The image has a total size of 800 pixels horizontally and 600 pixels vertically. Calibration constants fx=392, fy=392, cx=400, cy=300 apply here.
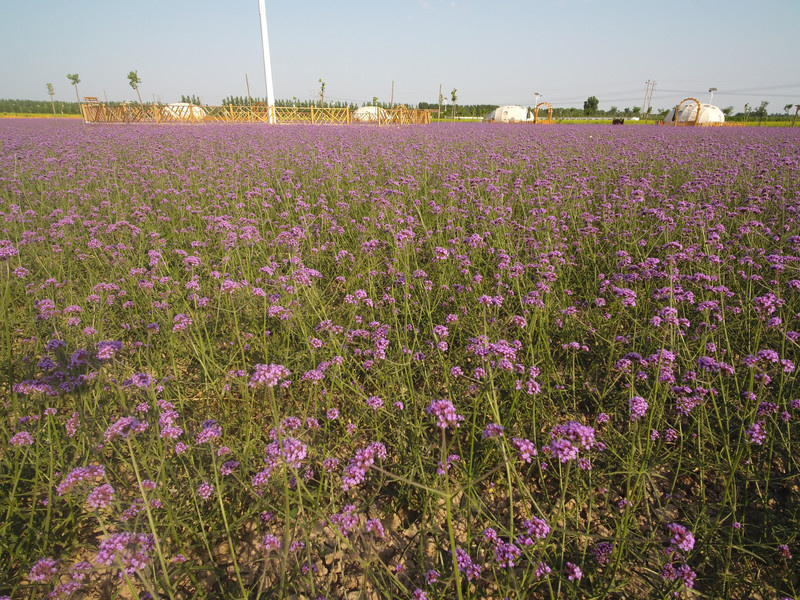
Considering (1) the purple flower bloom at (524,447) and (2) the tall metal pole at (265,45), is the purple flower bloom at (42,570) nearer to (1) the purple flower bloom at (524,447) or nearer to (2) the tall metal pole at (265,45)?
(1) the purple flower bloom at (524,447)

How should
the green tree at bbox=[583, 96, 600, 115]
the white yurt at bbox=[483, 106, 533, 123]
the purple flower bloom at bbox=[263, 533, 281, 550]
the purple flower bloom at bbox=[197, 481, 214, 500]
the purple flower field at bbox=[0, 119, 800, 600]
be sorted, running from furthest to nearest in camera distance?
the green tree at bbox=[583, 96, 600, 115] → the white yurt at bbox=[483, 106, 533, 123] → the purple flower bloom at bbox=[197, 481, 214, 500] → the purple flower field at bbox=[0, 119, 800, 600] → the purple flower bloom at bbox=[263, 533, 281, 550]

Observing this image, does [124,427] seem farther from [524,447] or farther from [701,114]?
[701,114]

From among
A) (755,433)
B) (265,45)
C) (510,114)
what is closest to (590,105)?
(510,114)

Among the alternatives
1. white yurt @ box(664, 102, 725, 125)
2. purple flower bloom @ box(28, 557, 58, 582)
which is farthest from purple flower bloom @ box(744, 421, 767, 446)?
white yurt @ box(664, 102, 725, 125)

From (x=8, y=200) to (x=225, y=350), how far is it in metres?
5.37

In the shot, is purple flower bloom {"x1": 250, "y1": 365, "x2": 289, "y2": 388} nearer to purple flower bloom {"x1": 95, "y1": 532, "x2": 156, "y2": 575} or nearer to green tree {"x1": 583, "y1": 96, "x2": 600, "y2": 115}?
purple flower bloom {"x1": 95, "y1": 532, "x2": 156, "y2": 575}

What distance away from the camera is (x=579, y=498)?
71.1 inches

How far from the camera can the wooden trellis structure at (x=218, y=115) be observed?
2591 centimetres

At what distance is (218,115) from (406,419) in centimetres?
3344

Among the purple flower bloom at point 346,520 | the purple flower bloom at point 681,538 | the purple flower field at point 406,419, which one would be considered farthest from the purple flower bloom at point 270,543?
the purple flower bloom at point 681,538

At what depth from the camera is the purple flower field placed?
1427 millimetres

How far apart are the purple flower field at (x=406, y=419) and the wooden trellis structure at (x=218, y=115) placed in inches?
958

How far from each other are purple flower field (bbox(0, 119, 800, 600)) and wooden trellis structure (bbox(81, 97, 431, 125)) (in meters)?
24.3

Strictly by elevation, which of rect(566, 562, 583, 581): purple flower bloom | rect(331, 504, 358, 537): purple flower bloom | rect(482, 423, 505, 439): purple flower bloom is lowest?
rect(566, 562, 583, 581): purple flower bloom
